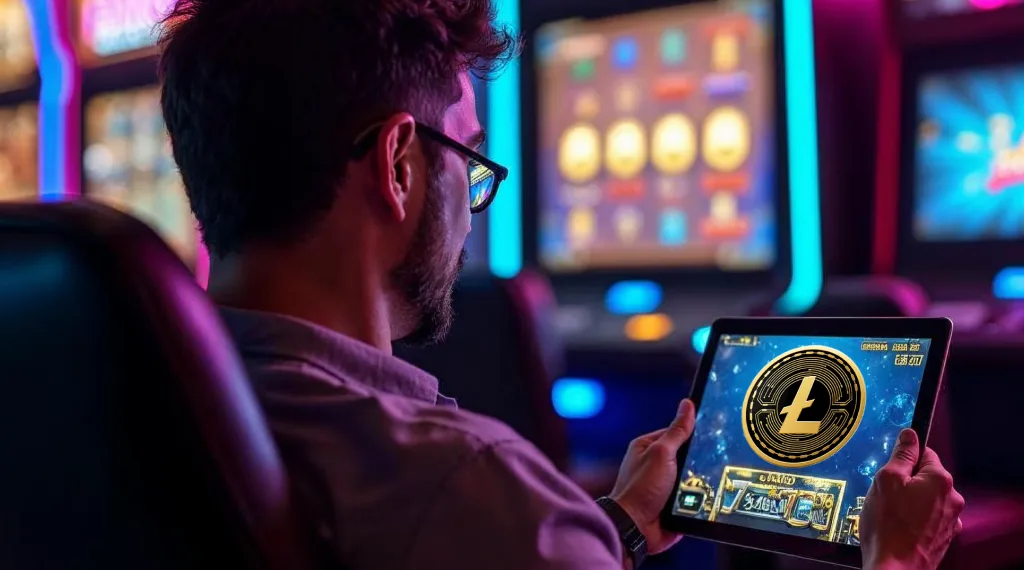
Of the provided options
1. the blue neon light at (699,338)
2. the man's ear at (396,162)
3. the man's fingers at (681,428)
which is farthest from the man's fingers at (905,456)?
the blue neon light at (699,338)

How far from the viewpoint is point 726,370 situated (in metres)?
1.17

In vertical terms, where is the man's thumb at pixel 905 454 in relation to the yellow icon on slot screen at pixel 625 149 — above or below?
below

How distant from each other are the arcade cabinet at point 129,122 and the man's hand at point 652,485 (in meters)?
2.72

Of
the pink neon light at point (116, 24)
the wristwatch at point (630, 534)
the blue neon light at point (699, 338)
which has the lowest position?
the wristwatch at point (630, 534)

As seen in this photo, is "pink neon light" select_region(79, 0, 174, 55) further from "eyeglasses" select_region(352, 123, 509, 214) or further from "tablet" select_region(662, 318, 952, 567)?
"tablet" select_region(662, 318, 952, 567)

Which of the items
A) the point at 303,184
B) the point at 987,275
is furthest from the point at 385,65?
the point at 987,275

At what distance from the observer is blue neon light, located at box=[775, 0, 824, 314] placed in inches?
88.9

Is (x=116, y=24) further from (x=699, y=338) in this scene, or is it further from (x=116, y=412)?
(x=116, y=412)

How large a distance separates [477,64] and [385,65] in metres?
0.22

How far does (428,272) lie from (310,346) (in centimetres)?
18

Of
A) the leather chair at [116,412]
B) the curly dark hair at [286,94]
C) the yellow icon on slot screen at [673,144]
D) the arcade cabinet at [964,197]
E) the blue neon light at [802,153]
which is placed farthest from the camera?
the yellow icon on slot screen at [673,144]

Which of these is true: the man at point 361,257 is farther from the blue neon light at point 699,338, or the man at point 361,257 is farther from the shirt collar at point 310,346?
the blue neon light at point 699,338

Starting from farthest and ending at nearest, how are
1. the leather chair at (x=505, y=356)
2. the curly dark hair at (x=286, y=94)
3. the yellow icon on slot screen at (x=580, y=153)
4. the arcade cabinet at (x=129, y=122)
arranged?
the arcade cabinet at (x=129, y=122), the yellow icon on slot screen at (x=580, y=153), the leather chair at (x=505, y=356), the curly dark hair at (x=286, y=94)

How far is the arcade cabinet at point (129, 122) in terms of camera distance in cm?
363
